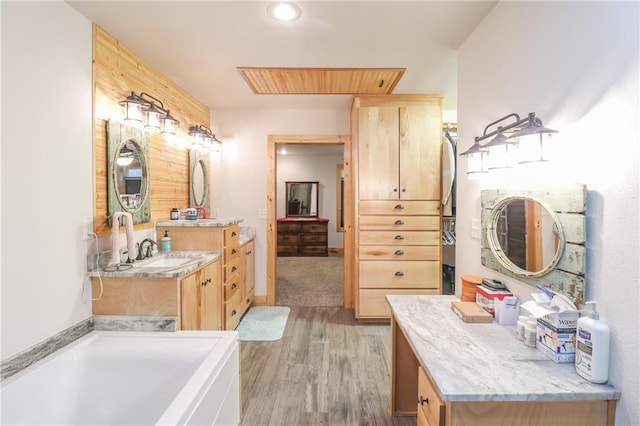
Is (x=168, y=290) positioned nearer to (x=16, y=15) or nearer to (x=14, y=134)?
(x=14, y=134)

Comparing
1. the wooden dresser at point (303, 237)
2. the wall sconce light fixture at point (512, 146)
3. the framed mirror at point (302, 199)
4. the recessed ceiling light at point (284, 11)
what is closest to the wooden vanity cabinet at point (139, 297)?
the recessed ceiling light at point (284, 11)

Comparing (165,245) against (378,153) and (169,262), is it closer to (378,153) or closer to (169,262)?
(169,262)

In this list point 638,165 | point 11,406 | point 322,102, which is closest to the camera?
point 638,165

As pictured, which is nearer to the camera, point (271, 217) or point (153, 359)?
point (153, 359)

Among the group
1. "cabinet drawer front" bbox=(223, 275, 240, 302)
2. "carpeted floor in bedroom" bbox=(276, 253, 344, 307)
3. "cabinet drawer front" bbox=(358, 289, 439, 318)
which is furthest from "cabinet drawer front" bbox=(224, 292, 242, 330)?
"cabinet drawer front" bbox=(358, 289, 439, 318)

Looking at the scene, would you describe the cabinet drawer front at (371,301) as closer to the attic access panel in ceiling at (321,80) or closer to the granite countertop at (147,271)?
the granite countertop at (147,271)

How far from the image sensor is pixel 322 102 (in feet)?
11.1

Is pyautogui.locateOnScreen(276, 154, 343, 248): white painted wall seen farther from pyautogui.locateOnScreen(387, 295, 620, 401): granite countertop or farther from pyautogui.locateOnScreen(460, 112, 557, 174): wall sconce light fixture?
pyautogui.locateOnScreen(387, 295, 620, 401): granite countertop

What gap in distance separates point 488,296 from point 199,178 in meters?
3.10

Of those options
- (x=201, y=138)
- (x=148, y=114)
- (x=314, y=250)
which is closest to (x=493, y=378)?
(x=148, y=114)

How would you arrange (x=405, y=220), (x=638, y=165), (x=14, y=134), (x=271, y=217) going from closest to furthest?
(x=638, y=165), (x=14, y=134), (x=405, y=220), (x=271, y=217)

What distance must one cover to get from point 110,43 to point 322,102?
203 cm

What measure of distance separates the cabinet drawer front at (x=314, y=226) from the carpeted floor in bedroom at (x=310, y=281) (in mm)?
680

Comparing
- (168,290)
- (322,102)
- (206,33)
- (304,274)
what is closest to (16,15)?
(206,33)
